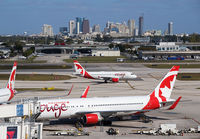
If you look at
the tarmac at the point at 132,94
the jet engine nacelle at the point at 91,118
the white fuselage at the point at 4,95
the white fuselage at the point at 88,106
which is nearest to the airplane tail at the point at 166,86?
the white fuselage at the point at 88,106

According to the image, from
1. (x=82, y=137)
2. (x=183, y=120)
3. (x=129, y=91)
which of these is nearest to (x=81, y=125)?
(x=82, y=137)

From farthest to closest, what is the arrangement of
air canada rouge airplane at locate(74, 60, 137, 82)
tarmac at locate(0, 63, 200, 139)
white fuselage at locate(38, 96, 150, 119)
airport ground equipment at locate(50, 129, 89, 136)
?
air canada rouge airplane at locate(74, 60, 137, 82)
tarmac at locate(0, 63, 200, 139)
white fuselage at locate(38, 96, 150, 119)
airport ground equipment at locate(50, 129, 89, 136)

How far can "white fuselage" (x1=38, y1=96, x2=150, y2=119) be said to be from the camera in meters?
35.0

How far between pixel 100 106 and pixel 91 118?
2.13 metres

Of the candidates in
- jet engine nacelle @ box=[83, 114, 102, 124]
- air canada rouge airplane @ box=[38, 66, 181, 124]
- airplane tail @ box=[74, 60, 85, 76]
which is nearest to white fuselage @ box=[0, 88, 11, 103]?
air canada rouge airplane @ box=[38, 66, 181, 124]

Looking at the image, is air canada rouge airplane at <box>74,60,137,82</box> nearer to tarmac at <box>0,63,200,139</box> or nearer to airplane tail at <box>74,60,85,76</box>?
airplane tail at <box>74,60,85,76</box>

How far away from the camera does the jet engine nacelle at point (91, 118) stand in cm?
3481

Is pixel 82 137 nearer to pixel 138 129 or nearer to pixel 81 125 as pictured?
pixel 81 125

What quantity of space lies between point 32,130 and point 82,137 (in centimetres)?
1123

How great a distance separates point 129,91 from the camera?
62844 millimetres

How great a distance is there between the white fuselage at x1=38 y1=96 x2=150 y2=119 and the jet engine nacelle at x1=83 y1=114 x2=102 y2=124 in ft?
2.28

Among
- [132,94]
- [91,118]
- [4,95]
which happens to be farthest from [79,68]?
[91,118]

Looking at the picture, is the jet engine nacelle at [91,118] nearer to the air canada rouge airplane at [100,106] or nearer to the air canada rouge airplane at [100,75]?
the air canada rouge airplane at [100,106]

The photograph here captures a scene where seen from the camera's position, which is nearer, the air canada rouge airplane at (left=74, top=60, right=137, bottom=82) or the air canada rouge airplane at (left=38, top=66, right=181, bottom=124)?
the air canada rouge airplane at (left=38, top=66, right=181, bottom=124)
